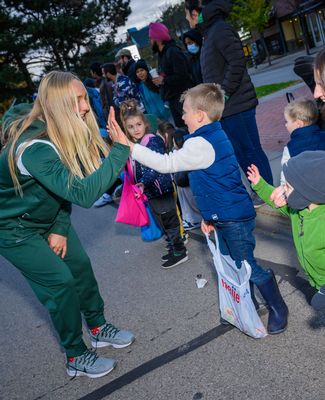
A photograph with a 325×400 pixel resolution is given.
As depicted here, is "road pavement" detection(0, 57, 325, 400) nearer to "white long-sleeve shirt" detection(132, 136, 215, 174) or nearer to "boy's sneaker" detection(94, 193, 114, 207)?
"white long-sleeve shirt" detection(132, 136, 215, 174)

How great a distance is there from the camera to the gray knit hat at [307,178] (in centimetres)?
212

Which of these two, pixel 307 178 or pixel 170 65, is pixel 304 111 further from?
pixel 170 65

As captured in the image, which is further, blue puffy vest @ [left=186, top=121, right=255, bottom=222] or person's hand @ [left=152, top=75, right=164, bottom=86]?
person's hand @ [left=152, top=75, right=164, bottom=86]

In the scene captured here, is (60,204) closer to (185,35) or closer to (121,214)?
(121,214)

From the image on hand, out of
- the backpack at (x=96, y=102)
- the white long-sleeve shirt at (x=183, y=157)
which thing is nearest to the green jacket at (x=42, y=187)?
the white long-sleeve shirt at (x=183, y=157)

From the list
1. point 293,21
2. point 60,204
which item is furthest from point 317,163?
point 293,21

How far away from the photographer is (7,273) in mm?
5898

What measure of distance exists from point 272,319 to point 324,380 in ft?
1.88

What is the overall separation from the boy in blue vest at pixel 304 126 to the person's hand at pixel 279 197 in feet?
3.42

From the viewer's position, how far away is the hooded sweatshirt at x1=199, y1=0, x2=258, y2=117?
15.0 ft

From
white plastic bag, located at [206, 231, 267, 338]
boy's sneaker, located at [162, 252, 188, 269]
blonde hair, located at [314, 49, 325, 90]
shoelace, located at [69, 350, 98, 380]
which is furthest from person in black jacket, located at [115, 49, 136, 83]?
blonde hair, located at [314, 49, 325, 90]

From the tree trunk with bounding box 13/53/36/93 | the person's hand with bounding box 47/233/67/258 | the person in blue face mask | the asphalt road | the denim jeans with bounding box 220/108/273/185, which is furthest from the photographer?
the tree trunk with bounding box 13/53/36/93

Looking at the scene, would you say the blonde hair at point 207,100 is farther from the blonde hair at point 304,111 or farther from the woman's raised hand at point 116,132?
the blonde hair at point 304,111

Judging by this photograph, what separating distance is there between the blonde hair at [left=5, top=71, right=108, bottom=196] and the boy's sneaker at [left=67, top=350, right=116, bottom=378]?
123cm
